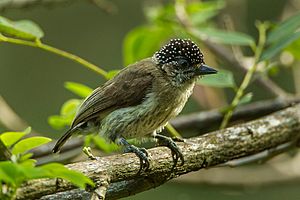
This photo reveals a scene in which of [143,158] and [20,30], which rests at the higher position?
[20,30]

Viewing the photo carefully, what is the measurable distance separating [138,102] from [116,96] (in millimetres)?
123

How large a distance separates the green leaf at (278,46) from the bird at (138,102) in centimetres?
29

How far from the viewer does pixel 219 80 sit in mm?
3588

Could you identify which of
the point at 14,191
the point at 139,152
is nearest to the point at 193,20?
the point at 139,152

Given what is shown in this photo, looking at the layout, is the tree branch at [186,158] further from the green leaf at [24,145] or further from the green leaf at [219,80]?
the green leaf at [219,80]

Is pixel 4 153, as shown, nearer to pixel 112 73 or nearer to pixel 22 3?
pixel 112 73

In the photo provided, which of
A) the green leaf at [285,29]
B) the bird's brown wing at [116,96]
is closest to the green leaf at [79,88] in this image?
the bird's brown wing at [116,96]

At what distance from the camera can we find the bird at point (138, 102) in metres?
3.40

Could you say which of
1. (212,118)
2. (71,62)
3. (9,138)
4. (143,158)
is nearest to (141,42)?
(212,118)

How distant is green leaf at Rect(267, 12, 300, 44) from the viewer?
10.9ft

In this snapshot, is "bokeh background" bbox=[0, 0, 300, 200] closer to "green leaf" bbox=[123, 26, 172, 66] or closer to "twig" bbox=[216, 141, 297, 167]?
"green leaf" bbox=[123, 26, 172, 66]

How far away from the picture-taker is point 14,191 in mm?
1860

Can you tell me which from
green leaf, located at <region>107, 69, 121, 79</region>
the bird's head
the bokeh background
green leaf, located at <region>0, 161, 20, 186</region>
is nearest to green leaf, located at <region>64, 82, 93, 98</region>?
green leaf, located at <region>107, 69, 121, 79</region>

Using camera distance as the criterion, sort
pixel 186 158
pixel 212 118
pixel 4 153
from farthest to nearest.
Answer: pixel 212 118, pixel 186 158, pixel 4 153
